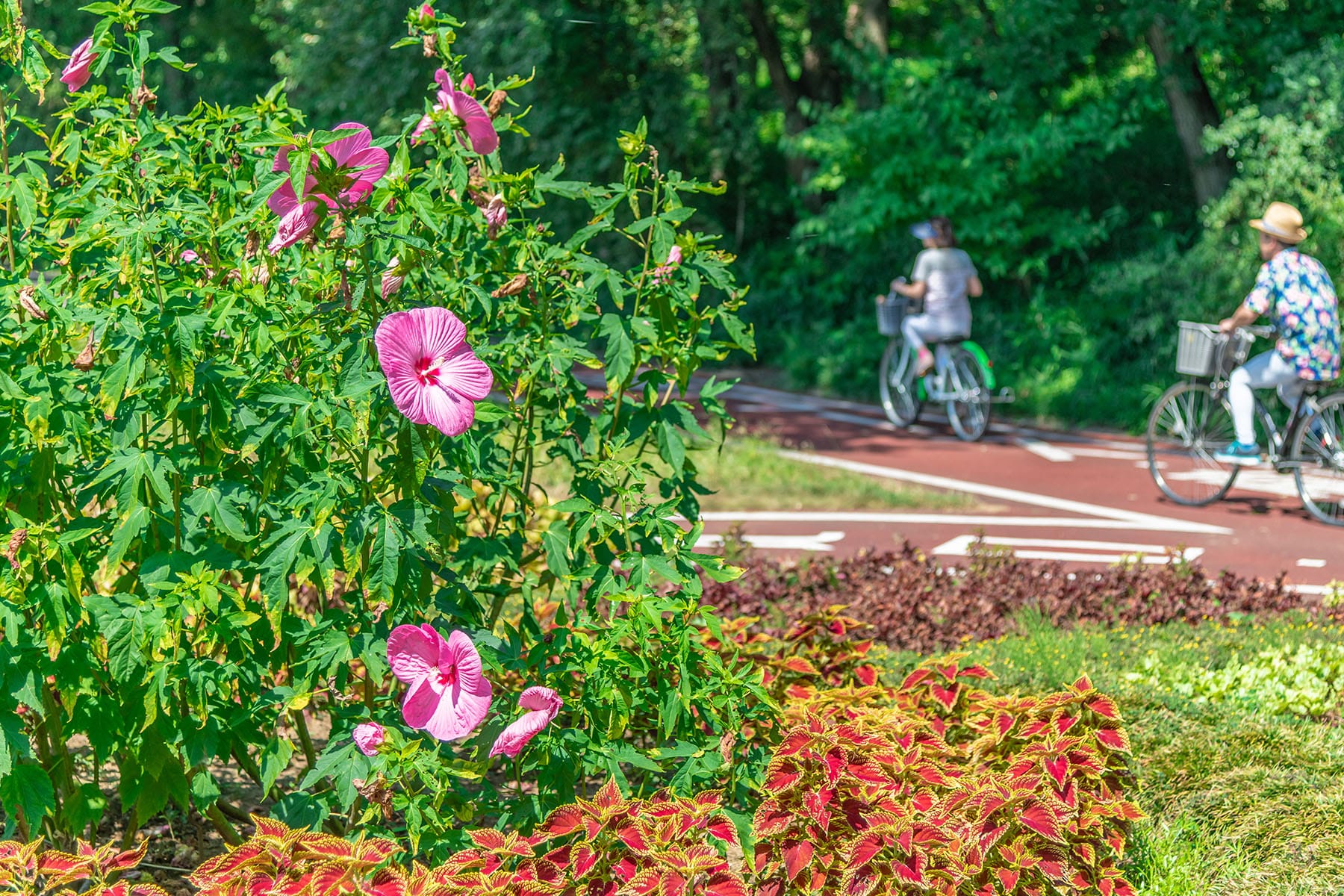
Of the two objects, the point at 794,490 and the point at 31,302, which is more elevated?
the point at 31,302

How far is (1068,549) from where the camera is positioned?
774 cm

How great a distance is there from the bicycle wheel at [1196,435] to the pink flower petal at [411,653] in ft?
23.3

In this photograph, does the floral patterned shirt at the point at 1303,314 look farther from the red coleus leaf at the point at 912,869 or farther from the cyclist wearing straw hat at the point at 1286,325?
the red coleus leaf at the point at 912,869

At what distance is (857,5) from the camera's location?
53.9ft

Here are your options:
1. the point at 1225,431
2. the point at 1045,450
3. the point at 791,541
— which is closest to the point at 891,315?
the point at 1045,450

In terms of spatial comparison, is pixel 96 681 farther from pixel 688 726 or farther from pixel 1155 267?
pixel 1155 267

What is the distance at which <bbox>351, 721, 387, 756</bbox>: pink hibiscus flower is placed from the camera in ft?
8.79

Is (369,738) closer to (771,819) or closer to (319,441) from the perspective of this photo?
(319,441)

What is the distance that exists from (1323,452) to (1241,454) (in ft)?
1.50

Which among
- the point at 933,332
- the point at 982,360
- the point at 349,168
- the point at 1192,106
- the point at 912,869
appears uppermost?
the point at 1192,106

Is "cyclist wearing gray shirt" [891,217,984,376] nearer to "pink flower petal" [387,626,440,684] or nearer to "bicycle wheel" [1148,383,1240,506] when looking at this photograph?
"bicycle wheel" [1148,383,1240,506]

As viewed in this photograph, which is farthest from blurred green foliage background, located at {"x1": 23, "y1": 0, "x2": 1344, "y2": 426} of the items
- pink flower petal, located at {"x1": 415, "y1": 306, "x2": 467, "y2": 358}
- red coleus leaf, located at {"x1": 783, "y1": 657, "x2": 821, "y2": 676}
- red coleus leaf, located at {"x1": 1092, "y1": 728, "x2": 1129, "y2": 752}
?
pink flower petal, located at {"x1": 415, "y1": 306, "x2": 467, "y2": 358}

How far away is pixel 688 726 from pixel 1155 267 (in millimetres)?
10755

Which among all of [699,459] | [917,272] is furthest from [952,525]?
[917,272]
